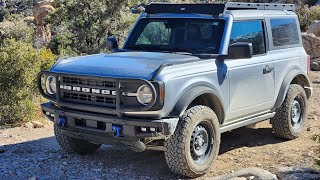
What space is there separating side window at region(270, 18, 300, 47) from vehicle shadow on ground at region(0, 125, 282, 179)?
56.9 inches

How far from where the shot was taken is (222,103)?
5.62 m

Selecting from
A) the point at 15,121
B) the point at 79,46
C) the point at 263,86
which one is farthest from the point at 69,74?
the point at 79,46

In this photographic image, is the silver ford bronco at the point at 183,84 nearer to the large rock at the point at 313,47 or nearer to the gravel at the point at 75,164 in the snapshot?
the gravel at the point at 75,164

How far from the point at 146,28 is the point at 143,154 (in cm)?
167

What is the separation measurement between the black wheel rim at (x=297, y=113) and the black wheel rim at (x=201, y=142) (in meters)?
2.19

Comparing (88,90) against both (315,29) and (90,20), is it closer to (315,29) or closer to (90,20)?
(90,20)

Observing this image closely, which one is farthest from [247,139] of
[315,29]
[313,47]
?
[315,29]

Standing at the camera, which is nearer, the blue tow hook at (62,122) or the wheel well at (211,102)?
the blue tow hook at (62,122)

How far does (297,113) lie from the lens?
24.2 ft

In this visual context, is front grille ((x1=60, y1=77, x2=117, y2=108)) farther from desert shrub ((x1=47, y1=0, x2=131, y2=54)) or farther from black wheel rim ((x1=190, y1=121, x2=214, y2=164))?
desert shrub ((x1=47, y1=0, x2=131, y2=54))

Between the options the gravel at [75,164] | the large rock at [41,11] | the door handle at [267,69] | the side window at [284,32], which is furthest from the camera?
the large rock at [41,11]

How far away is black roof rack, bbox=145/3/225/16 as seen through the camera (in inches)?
239

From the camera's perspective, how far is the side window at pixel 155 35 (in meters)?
6.20

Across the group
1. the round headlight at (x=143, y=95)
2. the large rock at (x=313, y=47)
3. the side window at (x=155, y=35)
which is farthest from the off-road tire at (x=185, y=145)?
the large rock at (x=313, y=47)
